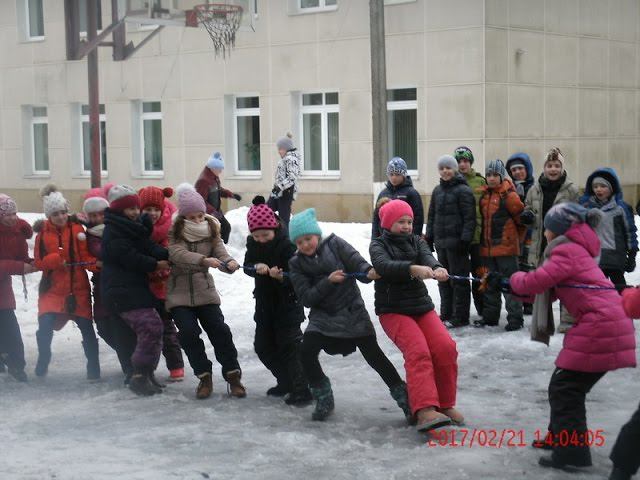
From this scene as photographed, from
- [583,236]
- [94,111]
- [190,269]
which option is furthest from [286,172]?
[583,236]

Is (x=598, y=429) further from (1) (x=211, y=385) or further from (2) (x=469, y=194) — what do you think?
(2) (x=469, y=194)

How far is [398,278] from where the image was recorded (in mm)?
7648

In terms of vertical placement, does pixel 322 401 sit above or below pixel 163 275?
below

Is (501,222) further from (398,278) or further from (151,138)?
(151,138)

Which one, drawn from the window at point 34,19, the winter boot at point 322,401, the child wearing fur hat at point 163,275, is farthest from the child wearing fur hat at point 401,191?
the window at point 34,19

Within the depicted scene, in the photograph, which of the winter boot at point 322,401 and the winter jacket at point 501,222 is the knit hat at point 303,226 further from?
the winter jacket at point 501,222

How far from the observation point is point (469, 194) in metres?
11.4

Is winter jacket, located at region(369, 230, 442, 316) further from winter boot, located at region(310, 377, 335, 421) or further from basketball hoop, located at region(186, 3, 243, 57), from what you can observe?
basketball hoop, located at region(186, 3, 243, 57)

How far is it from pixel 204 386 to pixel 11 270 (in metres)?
2.17

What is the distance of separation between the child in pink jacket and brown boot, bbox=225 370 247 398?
2.77m

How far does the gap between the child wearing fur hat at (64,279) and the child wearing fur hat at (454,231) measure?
3.71m

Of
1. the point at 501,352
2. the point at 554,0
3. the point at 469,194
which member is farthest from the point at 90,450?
the point at 554,0

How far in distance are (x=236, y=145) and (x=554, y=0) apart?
759cm

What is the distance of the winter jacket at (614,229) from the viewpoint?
1059cm
